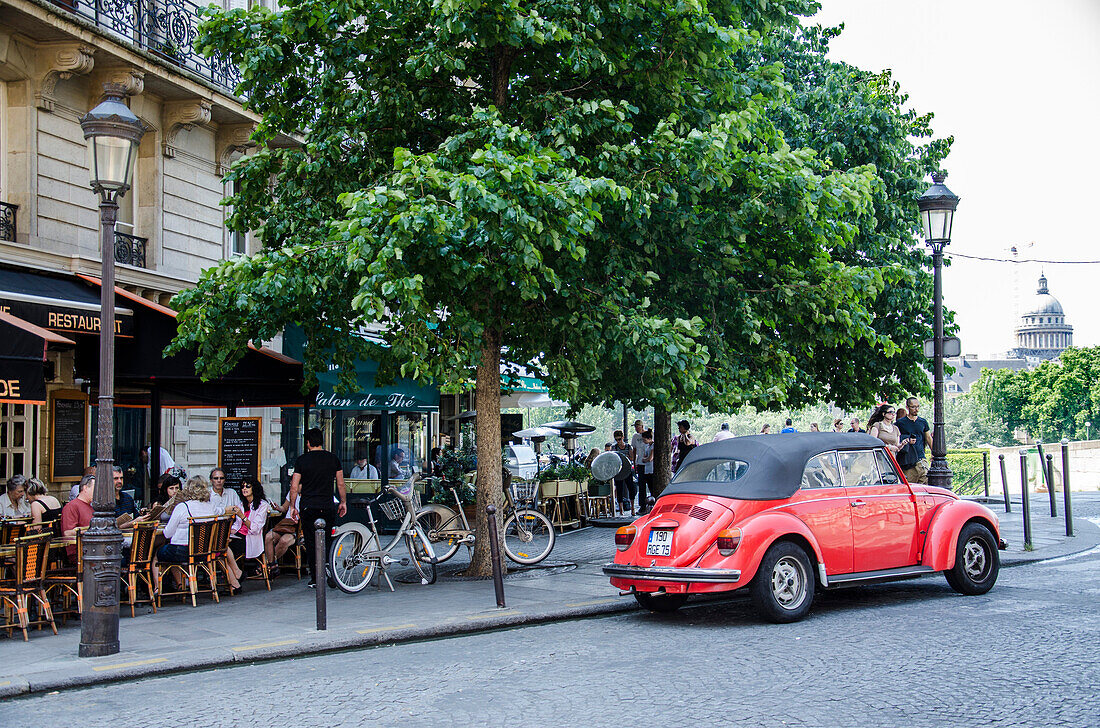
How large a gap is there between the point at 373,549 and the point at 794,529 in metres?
4.96

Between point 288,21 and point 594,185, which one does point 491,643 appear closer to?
A: point 594,185

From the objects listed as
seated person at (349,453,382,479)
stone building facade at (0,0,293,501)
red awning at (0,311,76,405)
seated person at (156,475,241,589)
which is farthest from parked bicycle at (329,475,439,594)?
seated person at (349,453,382,479)

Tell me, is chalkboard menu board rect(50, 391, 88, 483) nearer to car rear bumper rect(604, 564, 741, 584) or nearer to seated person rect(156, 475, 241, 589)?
seated person rect(156, 475, 241, 589)

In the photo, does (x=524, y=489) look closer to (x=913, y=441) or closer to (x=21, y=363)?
(x=913, y=441)

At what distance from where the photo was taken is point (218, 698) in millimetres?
6488

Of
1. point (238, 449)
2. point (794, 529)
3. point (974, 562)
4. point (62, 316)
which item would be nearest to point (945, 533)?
point (974, 562)

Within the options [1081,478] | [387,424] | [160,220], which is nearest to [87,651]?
[160,220]

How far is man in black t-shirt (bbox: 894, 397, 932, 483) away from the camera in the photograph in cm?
1522

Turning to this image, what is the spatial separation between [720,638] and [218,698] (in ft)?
12.7

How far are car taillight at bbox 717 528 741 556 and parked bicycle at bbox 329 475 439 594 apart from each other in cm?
427

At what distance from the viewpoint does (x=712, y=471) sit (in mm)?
9547

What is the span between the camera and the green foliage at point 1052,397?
299 ft

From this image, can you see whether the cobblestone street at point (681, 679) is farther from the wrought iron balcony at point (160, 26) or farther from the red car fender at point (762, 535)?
the wrought iron balcony at point (160, 26)

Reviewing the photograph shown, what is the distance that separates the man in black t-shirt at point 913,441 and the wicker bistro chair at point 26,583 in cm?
1154
